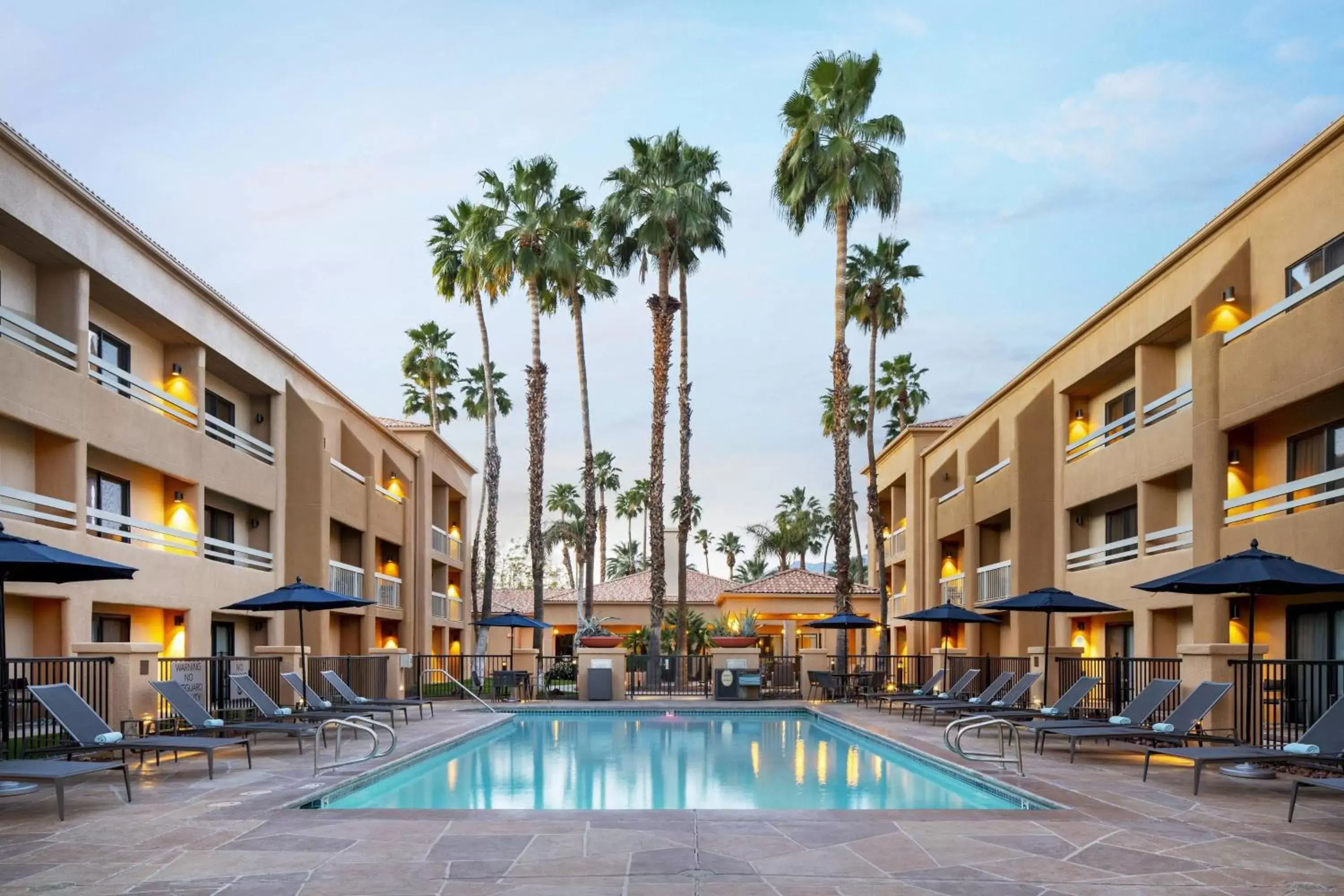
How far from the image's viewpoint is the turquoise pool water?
11.8m

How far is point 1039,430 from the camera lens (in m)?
28.3

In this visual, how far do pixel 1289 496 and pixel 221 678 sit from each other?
1723 cm

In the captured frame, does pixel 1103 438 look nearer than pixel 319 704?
No

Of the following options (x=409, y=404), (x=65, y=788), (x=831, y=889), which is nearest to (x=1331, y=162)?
(x=831, y=889)

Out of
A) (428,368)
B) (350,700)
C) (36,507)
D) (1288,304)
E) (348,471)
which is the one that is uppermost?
(428,368)

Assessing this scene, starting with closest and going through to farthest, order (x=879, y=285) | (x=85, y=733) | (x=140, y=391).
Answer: (x=85, y=733)
(x=140, y=391)
(x=879, y=285)

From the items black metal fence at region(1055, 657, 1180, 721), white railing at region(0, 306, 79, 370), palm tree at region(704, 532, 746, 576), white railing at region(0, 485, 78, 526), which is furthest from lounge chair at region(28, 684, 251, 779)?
palm tree at region(704, 532, 746, 576)

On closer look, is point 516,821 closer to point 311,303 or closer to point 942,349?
point 311,303

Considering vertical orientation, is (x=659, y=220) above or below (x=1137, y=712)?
above

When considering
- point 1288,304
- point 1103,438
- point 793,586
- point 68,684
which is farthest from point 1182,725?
point 793,586

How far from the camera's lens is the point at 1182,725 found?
13.0 metres

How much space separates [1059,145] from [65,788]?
3934 centimetres

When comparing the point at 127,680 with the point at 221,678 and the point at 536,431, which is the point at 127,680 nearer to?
the point at 221,678

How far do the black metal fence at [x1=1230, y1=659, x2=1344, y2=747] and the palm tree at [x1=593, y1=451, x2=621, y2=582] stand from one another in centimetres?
6174
